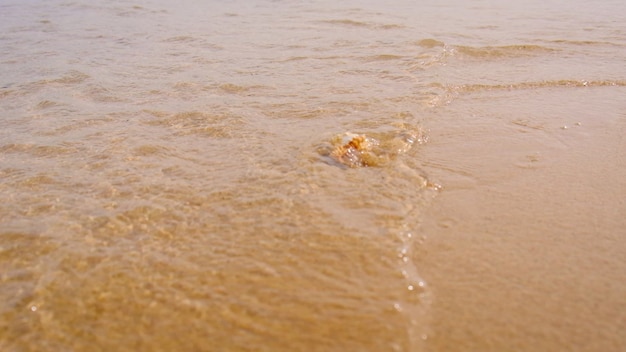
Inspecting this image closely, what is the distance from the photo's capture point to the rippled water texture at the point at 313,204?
1690mm

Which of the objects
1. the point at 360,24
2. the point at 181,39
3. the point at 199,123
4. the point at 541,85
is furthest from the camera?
the point at 360,24

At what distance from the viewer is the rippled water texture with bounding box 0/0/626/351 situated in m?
1.69

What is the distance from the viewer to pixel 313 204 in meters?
2.35

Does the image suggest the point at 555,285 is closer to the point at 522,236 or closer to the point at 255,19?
the point at 522,236

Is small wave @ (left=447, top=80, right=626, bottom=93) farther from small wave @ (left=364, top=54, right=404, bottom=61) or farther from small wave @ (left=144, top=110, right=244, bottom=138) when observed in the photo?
small wave @ (left=144, top=110, right=244, bottom=138)

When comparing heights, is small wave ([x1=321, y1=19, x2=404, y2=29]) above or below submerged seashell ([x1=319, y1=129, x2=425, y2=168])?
above

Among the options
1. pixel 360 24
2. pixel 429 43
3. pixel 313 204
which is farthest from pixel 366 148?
pixel 360 24

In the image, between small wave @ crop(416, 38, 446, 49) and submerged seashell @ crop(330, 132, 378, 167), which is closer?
submerged seashell @ crop(330, 132, 378, 167)

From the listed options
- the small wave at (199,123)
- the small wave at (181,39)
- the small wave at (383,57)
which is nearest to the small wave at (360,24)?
Answer: the small wave at (383,57)

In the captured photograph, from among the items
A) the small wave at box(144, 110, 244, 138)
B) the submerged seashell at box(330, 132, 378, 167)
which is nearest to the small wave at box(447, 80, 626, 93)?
the submerged seashell at box(330, 132, 378, 167)

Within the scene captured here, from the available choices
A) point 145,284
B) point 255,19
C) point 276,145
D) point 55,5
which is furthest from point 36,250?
point 55,5

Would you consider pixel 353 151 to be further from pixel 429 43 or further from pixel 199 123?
pixel 429 43

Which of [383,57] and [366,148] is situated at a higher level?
[383,57]

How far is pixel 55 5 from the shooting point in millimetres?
8711
